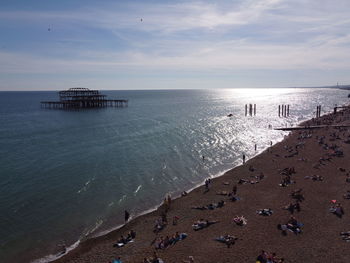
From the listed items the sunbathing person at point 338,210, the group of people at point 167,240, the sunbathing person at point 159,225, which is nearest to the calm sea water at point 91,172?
the sunbathing person at point 159,225

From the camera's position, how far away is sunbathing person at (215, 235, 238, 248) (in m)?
15.4

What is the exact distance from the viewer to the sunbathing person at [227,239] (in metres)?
15.4

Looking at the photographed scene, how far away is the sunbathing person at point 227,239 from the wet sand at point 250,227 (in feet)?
0.88

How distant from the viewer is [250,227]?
56.1 feet

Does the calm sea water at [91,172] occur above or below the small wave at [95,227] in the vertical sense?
above

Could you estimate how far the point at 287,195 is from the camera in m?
21.7

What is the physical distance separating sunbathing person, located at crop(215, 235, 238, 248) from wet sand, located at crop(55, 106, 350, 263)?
27cm

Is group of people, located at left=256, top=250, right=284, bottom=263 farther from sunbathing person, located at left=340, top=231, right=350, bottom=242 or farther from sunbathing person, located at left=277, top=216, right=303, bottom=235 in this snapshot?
sunbathing person, located at left=340, top=231, right=350, bottom=242

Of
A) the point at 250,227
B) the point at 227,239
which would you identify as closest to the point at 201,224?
the point at 227,239

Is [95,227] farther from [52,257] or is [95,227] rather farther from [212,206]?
[212,206]

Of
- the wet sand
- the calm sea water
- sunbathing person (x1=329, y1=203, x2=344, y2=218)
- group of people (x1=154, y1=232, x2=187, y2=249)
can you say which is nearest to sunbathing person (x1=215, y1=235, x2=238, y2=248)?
the wet sand

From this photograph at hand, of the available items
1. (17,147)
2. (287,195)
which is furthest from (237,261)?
(17,147)

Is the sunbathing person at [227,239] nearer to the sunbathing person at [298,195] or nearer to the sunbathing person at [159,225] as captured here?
the sunbathing person at [159,225]

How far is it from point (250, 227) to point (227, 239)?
2.23m
